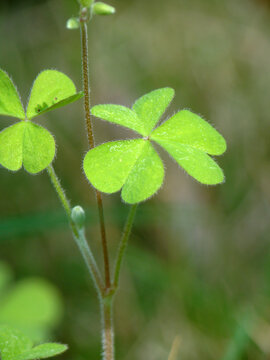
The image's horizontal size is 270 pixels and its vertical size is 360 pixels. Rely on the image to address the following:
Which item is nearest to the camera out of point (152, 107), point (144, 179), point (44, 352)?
point (44, 352)

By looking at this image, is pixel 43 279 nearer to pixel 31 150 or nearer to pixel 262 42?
pixel 31 150

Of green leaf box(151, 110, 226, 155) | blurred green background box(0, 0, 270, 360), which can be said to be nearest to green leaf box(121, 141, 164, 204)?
green leaf box(151, 110, 226, 155)

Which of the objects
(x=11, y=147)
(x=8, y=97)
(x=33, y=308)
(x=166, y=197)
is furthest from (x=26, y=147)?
(x=166, y=197)

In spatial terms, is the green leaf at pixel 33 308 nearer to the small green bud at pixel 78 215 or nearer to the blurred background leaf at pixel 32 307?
the blurred background leaf at pixel 32 307

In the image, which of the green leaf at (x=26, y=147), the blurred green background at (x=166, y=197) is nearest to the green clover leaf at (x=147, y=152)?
the green leaf at (x=26, y=147)

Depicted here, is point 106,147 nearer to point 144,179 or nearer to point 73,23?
point 144,179

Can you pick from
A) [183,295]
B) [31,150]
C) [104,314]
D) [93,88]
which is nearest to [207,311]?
[183,295]
